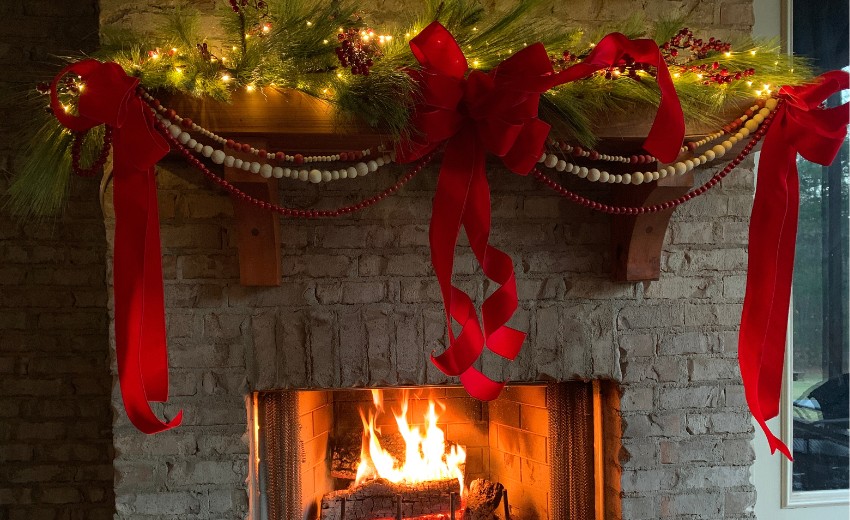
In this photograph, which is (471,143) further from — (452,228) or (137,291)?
(137,291)

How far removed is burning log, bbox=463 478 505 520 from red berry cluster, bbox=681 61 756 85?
1.39 meters

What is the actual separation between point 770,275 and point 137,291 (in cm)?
141

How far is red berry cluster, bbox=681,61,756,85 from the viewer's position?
1.47 metres

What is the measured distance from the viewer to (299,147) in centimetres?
156

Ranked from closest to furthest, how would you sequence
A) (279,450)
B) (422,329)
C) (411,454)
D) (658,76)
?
(658,76) < (422,329) < (279,450) < (411,454)

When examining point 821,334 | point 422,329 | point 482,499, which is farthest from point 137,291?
point 821,334

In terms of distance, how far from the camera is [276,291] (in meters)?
1.71

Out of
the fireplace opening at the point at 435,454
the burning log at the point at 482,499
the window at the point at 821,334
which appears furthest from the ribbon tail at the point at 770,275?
the burning log at the point at 482,499

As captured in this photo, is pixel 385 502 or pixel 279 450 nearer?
pixel 279 450

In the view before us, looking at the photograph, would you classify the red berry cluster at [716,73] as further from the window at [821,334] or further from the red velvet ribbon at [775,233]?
the window at [821,334]

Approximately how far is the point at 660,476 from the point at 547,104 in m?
1.09

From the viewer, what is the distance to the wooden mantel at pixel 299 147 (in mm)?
1415

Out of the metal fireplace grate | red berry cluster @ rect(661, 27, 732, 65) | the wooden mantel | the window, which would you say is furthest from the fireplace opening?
red berry cluster @ rect(661, 27, 732, 65)

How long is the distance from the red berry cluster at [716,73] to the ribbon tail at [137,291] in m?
1.23
